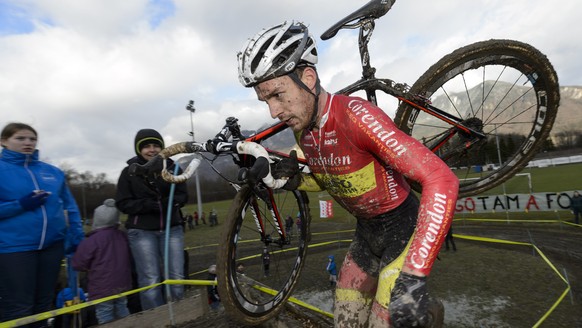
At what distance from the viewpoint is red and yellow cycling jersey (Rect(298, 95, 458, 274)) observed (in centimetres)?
158

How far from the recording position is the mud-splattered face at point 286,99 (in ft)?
7.08

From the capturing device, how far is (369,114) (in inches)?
78.6

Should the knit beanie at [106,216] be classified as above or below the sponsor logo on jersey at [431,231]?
above

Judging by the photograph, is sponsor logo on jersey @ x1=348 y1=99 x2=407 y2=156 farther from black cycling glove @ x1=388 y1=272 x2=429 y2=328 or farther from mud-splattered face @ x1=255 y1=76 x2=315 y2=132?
black cycling glove @ x1=388 y1=272 x2=429 y2=328

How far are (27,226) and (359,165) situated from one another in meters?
3.53

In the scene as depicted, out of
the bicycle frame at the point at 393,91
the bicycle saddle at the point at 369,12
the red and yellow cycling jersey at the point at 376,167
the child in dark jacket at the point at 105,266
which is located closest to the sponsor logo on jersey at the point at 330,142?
the red and yellow cycling jersey at the point at 376,167

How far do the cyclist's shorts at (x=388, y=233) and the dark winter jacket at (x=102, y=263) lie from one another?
10.5ft

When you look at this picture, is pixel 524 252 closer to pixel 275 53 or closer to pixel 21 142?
pixel 275 53

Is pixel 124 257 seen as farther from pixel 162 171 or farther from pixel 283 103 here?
pixel 283 103

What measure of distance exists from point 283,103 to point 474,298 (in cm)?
1249

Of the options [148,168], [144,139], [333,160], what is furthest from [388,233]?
[144,139]

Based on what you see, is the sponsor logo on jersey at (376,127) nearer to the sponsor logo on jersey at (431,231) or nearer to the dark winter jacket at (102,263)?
the sponsor logo on jersey at (431,231)

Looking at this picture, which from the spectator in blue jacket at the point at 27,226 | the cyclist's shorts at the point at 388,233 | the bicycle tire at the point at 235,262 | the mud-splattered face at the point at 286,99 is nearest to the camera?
the mud-splattered face at the point at 286,99

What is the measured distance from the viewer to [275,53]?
2.19 metres
